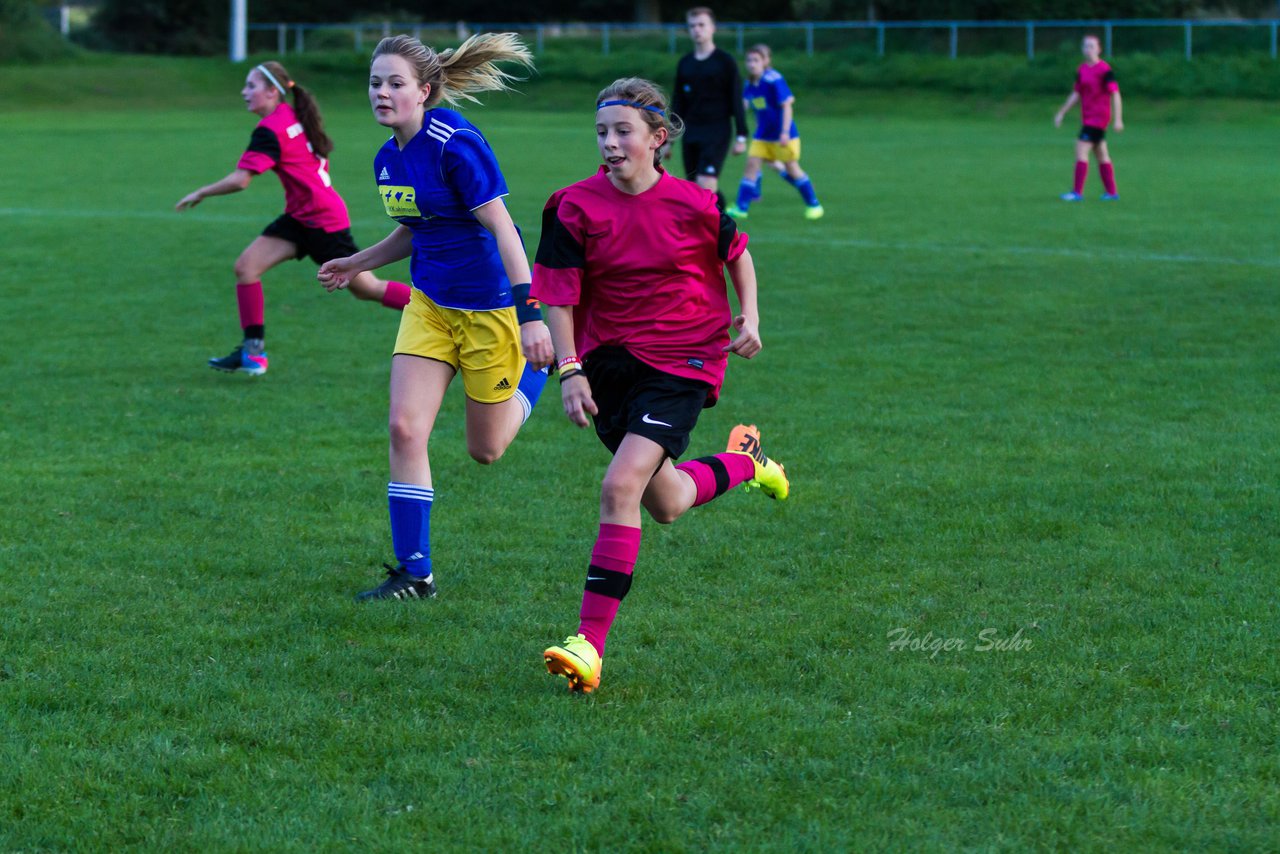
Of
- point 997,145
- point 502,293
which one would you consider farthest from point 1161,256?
point 997,145

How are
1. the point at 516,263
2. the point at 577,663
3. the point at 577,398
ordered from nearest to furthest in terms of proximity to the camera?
the point at 577,663, the point at 577,398, the point at 516,263

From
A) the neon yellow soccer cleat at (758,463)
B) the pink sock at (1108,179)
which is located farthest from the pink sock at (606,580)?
the pink sock at (1108,179)

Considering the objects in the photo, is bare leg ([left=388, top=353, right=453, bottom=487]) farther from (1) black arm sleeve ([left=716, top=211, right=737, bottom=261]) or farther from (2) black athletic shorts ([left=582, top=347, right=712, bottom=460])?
(1) black arm sleeve ([left=716, top=211, right=737, bottom=261])

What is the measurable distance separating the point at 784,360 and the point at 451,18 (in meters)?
62.3

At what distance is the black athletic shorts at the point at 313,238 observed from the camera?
9.67 meters

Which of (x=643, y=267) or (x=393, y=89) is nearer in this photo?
(x=643, y=267)

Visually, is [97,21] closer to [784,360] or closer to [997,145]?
[997,145]

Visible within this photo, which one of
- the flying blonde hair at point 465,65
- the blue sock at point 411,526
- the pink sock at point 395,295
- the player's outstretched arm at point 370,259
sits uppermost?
the flying blonde hair at point 465,65

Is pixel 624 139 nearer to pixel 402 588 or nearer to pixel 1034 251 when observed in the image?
pixel 402 588

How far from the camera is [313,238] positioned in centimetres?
970

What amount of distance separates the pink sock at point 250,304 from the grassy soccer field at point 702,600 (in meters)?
0.39

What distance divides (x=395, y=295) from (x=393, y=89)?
4.16 metres

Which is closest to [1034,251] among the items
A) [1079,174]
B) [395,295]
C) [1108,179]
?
[1079,174]

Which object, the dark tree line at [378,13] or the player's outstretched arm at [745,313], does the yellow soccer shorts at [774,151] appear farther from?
the dark tree line at [378,13]
